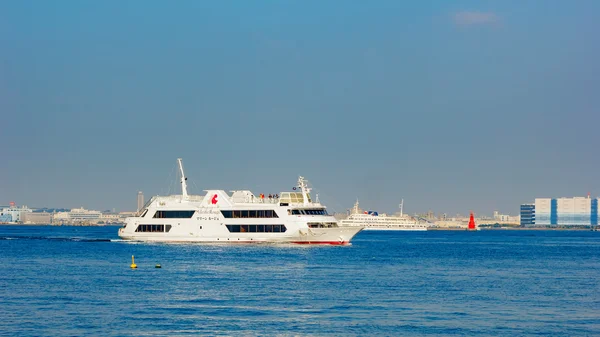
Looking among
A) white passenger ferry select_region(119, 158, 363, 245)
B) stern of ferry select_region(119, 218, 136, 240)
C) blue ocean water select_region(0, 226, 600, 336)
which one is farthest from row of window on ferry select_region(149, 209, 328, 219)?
blue ocean water select_region(0, 226, 600, 336)

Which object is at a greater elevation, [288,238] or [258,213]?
[258,213]

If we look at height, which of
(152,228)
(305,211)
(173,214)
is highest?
(305,211)

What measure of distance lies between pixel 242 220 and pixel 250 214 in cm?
133

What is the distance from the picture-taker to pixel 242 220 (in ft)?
330

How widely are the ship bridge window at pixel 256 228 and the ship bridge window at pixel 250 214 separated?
1.17 metres

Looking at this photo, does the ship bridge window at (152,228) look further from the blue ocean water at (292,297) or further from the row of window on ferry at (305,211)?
the blue ocean water at (292,297)

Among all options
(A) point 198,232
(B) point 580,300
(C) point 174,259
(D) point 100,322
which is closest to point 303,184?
(A) point 198,232

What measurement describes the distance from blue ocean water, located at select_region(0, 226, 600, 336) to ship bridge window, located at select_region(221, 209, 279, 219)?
16.3m

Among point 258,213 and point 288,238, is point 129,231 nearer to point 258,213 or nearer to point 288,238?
point 258,213

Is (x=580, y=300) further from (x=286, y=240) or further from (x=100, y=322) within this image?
(x=286, y=240)

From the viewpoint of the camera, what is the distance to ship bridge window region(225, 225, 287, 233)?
99250mm

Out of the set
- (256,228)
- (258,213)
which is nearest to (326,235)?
(256,228)

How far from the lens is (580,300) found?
5034 centimetres

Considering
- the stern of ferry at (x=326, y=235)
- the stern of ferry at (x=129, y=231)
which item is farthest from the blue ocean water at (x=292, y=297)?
the stern of ferry at (x=129, y=231)
